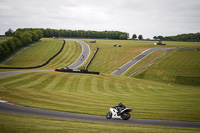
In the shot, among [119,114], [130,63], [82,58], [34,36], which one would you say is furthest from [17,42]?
[119,114]

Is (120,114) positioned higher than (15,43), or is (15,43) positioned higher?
(15,43)

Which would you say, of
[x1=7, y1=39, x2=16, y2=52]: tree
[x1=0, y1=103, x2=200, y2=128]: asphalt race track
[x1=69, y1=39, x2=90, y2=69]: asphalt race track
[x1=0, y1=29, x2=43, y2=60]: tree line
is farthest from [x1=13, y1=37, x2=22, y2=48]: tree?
[x1=0, y1=103, x2=200, y2=128]: asphalt race track

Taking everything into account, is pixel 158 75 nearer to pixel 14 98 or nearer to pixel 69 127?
pixel 14 98

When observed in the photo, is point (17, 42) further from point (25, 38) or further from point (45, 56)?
point (45, 56)

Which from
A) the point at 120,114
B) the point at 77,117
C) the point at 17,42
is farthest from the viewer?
the point at 17,42

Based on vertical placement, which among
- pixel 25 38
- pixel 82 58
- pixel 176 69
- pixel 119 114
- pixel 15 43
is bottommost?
pixel 176 69

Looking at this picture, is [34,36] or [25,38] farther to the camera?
[34,36]

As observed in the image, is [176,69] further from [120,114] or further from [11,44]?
[11,44]

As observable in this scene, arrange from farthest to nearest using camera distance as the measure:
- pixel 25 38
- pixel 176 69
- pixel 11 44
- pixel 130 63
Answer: pixel 25 38
pixel 11 44
pixel 130 63
pixel 176 69

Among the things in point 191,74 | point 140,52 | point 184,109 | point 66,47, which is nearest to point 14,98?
point 184,109
